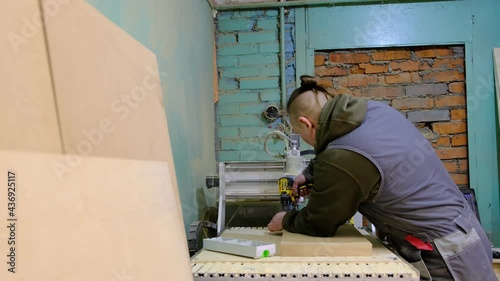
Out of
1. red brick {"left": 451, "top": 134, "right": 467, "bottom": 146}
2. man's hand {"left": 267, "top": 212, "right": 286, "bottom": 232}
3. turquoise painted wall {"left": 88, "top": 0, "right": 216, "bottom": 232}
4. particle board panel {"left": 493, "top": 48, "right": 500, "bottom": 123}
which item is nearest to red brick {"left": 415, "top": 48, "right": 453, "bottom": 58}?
Result: particle board panel {"left": 493, "top": 48, "right": 500, "bottom": 123}

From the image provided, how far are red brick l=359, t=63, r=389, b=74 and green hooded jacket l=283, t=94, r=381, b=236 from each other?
3.71 feet

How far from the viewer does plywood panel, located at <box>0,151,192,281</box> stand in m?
0.48

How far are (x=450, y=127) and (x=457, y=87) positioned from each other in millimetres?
235

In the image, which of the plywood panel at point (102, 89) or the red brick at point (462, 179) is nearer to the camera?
the plywood panel at point (102, 89)

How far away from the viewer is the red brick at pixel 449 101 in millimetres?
2242

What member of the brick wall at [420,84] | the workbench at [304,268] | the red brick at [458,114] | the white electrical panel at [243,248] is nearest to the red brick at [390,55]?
the brick wall at [420,84]

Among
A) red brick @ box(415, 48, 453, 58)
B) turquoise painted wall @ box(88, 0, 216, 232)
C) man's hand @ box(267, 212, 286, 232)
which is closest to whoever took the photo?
turquoise painted wall @ box(88, 0, 216, 232)

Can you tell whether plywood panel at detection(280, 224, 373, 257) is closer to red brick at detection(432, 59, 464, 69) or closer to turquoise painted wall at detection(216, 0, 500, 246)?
turquoise painted wall at detection(216, 0, 500, 246)

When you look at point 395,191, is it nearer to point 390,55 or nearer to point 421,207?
point 421,207

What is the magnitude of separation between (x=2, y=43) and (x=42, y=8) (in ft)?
0.39

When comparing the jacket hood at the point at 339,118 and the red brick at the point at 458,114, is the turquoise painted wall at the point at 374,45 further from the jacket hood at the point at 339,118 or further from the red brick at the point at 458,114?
the jacket hood at the point at 339,118

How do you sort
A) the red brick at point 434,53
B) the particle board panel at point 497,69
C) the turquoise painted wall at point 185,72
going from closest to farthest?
the turquoise painted wall at point 185,72 → the particle board panel at point 497,69 → the red brick at point 434,53

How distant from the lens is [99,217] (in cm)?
64

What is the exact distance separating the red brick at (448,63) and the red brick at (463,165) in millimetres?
549
